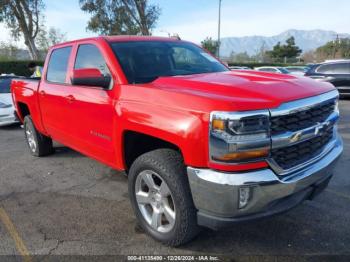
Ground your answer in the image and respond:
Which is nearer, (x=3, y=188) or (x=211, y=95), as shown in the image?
(x=211, y=95)

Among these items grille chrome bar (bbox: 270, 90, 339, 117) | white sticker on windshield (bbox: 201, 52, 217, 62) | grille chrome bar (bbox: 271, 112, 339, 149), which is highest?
white sticker on windshield (bbox: 201, 52, 217, 62)

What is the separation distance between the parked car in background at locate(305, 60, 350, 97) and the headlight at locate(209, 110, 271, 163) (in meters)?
11.4

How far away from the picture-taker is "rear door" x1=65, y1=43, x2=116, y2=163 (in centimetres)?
351

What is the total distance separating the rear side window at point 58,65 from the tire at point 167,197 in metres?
2.04

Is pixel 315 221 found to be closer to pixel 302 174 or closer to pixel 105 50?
pixel 302 174

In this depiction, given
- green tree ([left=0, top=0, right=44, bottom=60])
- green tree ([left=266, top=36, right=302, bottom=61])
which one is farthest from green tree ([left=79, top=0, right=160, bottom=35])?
green tree ([left=266, top=36, right=302, bottom=61])

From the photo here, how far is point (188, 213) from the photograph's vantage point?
271cm

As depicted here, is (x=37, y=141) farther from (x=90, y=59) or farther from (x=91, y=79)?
(x=91, y=79)

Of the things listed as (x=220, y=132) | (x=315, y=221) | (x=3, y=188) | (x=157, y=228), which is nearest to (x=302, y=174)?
(x=220, y=132)

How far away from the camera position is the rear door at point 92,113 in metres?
3.51

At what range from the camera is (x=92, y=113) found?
146 inches

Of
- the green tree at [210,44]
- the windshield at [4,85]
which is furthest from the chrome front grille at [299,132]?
the green tree at [210,44]

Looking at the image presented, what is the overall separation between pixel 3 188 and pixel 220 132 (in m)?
3.58

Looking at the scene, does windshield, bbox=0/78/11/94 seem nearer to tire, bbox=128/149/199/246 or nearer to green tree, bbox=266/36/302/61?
tire, bbox=128/149/199/246
